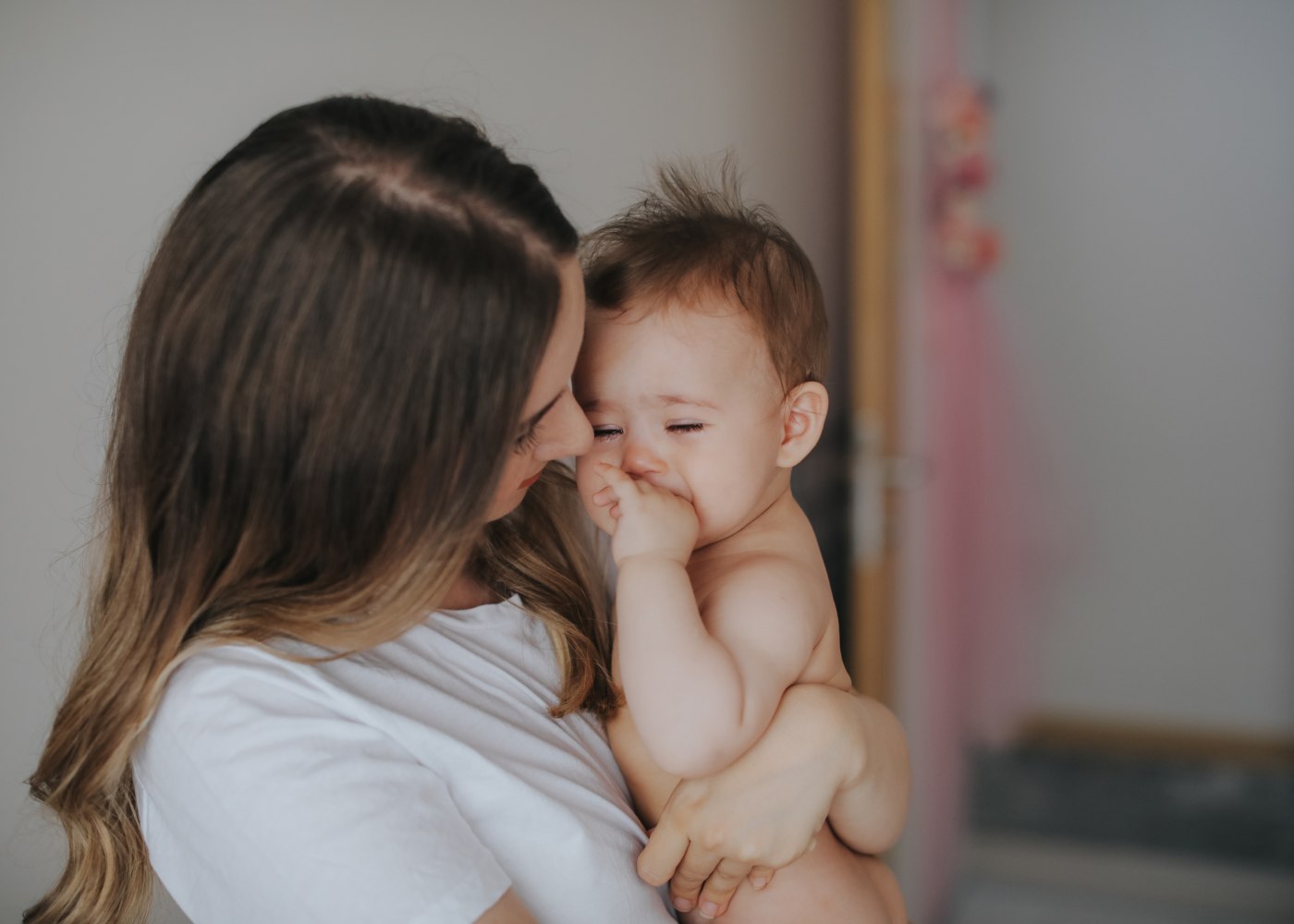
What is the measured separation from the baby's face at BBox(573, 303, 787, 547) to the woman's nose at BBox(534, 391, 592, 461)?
0.11 m

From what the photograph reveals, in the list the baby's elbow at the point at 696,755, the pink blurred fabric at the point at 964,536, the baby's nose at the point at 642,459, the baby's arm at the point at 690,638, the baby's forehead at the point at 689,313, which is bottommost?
the pink blurred fabric at the point at 964,536

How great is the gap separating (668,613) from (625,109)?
104 centimetres

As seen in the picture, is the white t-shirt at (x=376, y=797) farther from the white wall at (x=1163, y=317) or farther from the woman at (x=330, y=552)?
the white wall at (x=1163, y=317)

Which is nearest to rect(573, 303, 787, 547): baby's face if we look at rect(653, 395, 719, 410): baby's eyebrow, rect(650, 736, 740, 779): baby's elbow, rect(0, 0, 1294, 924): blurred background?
rect(653, 395, 719, 410): baby's eyebrow

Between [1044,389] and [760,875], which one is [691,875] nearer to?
[760,875]

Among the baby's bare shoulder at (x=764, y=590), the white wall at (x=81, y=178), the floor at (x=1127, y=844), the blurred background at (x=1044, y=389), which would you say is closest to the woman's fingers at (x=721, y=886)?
the baby's bare shoulder at (x=764, y=590)

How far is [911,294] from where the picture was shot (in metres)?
2.58

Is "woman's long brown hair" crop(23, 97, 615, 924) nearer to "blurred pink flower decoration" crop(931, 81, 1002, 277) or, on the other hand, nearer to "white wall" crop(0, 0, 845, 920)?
"white wall" crop(0, 0, 845, 920)

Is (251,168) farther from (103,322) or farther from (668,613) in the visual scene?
(668,613)

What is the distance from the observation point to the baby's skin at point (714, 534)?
0.91m

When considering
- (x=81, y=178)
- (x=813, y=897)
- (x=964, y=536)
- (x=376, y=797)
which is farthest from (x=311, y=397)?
(x=964, y=536)

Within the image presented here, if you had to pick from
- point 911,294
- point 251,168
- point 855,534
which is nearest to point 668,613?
point 251,168

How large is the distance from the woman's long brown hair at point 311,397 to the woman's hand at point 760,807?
28 cm

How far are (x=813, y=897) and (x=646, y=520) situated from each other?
37 centimetres
